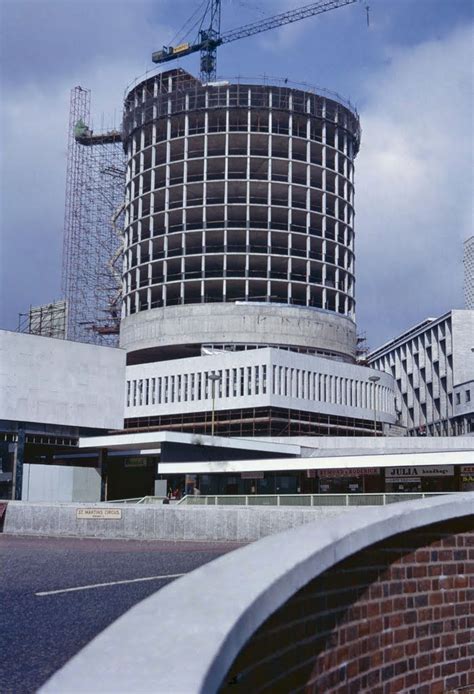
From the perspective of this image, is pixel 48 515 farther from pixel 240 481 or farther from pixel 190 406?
pixel 190 406

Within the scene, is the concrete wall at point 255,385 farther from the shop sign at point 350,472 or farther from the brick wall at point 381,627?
the brick wall at point 381,627

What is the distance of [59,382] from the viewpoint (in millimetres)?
63531

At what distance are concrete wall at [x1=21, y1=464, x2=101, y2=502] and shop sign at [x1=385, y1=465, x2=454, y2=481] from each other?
2273 centimetres

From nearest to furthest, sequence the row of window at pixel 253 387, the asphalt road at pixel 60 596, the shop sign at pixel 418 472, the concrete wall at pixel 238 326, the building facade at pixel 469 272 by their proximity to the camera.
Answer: the asphalt road at pixel 60 596 → the shop sign at pixel 418 472 → the row of window at pixel 253 387 → the concrete wall at pixel 238 326 → the building facade at pixel 469 272

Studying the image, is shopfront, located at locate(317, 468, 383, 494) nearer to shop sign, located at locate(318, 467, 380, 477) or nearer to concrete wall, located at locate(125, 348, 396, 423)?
shop sign, located at locate(318, 467, 380, 477)

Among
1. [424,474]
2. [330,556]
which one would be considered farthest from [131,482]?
[330,556]

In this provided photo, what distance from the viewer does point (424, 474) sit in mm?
52688

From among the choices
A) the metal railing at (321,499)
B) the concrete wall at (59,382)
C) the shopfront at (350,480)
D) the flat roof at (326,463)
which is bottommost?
the metal railing at (321,499)

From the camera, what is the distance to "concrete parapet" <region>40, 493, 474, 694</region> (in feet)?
9.84

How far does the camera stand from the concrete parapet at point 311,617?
3.00 meters

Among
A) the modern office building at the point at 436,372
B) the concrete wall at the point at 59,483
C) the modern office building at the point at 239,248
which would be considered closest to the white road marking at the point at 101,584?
the concrete wall at the point at 59,483

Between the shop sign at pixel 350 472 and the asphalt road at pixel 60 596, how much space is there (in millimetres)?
35161

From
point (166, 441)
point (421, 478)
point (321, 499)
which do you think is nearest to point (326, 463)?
point (421, 478)

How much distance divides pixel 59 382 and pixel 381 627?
189 feet
